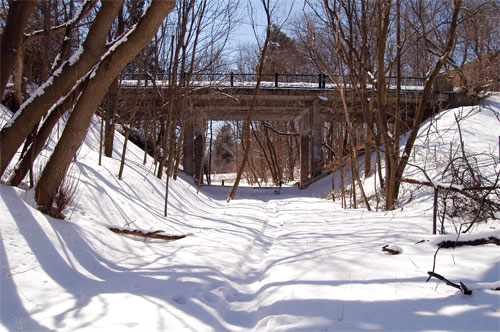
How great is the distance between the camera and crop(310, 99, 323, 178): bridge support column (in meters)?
20.9

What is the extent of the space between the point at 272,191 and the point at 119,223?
14.0 metres

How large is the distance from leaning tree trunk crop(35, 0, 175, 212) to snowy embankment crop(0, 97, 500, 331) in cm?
→ 31

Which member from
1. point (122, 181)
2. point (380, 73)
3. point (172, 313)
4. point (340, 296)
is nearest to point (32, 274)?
point (172, 313)

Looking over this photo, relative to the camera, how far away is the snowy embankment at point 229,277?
9.14 feet

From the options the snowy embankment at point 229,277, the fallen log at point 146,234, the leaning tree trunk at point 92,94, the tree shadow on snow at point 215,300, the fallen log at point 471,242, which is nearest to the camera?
the tree shadow on snow at point 215,300

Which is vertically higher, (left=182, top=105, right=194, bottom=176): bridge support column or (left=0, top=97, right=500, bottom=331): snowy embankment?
(left=182, top=105, right=194, bottom=176): bridge support column

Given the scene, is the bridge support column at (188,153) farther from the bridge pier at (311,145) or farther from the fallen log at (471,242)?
the fallen log at (471,242)

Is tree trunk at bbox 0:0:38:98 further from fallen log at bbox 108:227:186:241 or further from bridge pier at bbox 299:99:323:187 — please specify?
bridge pier at bbox 299:99:323:187

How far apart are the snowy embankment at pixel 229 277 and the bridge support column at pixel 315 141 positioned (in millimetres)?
13982

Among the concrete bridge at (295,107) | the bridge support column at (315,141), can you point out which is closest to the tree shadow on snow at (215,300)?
the concrete bridge at (295,107)

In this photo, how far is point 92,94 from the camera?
5336 millimetres

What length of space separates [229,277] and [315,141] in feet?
57.1

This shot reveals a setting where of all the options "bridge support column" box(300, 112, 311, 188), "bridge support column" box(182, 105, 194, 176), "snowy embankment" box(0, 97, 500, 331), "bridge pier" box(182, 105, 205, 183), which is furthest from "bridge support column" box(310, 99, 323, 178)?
"snowy embankment" box(0, 97, 500, 331)

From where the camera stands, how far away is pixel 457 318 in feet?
8.29
